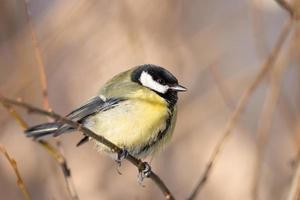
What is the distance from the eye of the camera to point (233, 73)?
14.4 ft

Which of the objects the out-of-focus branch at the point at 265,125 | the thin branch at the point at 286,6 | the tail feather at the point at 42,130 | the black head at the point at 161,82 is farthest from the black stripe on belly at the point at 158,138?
the thin branch at the point at 286,6

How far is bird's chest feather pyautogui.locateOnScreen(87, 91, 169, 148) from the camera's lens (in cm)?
235

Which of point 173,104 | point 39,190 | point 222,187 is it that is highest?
point 173,104

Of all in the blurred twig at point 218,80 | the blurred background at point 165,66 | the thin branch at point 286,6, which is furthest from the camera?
the blurred background at point 165,66

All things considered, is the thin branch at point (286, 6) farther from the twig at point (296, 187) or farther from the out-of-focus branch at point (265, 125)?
the twig at point (296, 187)

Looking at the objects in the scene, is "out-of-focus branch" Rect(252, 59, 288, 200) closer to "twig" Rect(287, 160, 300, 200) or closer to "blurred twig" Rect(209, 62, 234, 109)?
"twig" Rect(287, 160, 300, 200)

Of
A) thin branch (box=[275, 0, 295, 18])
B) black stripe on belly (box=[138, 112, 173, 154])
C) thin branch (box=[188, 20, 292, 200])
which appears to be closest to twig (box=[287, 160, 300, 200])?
thin branch (box=[188, 20, 292, 200])

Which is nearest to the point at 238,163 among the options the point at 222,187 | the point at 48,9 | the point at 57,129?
the point at 222,187

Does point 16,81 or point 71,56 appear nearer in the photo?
point 16,81

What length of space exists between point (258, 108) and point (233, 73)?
1.83 ft

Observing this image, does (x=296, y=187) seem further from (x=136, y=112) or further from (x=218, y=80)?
(x=218, y=80)

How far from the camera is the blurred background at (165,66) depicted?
340 cm

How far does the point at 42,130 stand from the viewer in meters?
1.92

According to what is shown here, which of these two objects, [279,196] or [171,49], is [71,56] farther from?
[279,196]
